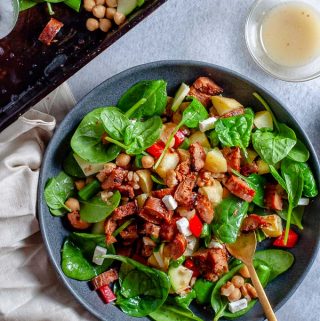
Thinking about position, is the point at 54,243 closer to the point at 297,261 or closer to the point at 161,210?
the point at 161,210

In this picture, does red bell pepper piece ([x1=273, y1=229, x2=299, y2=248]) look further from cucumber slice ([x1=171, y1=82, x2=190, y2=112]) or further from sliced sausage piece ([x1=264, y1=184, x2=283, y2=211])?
cucumber slice ([x1=171, y1=82, x2=190, y2=112])

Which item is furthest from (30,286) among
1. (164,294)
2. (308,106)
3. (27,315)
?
(308,106)

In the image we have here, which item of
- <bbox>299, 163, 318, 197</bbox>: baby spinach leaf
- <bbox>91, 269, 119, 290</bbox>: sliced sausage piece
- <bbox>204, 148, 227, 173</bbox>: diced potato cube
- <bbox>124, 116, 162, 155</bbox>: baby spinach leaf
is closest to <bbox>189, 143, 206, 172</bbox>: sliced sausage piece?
<bbox>204, 148, 227, 173</bbox>: diced potato cube

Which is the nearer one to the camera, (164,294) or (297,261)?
(164,294)

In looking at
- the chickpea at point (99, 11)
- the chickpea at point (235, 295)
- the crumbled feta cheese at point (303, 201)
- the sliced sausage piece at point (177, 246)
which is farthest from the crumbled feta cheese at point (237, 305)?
the chickpea at point (99, 11)

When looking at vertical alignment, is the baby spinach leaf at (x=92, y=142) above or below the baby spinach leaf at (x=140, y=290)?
above

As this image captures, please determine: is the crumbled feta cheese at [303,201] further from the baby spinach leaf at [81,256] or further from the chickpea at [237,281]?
the baby spinach leaf at [81,256]

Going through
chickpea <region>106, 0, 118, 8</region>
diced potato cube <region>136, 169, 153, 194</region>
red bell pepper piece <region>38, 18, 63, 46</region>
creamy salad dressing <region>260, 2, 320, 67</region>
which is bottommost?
diced potato cube <region>136, 169, 153, 194</region>
